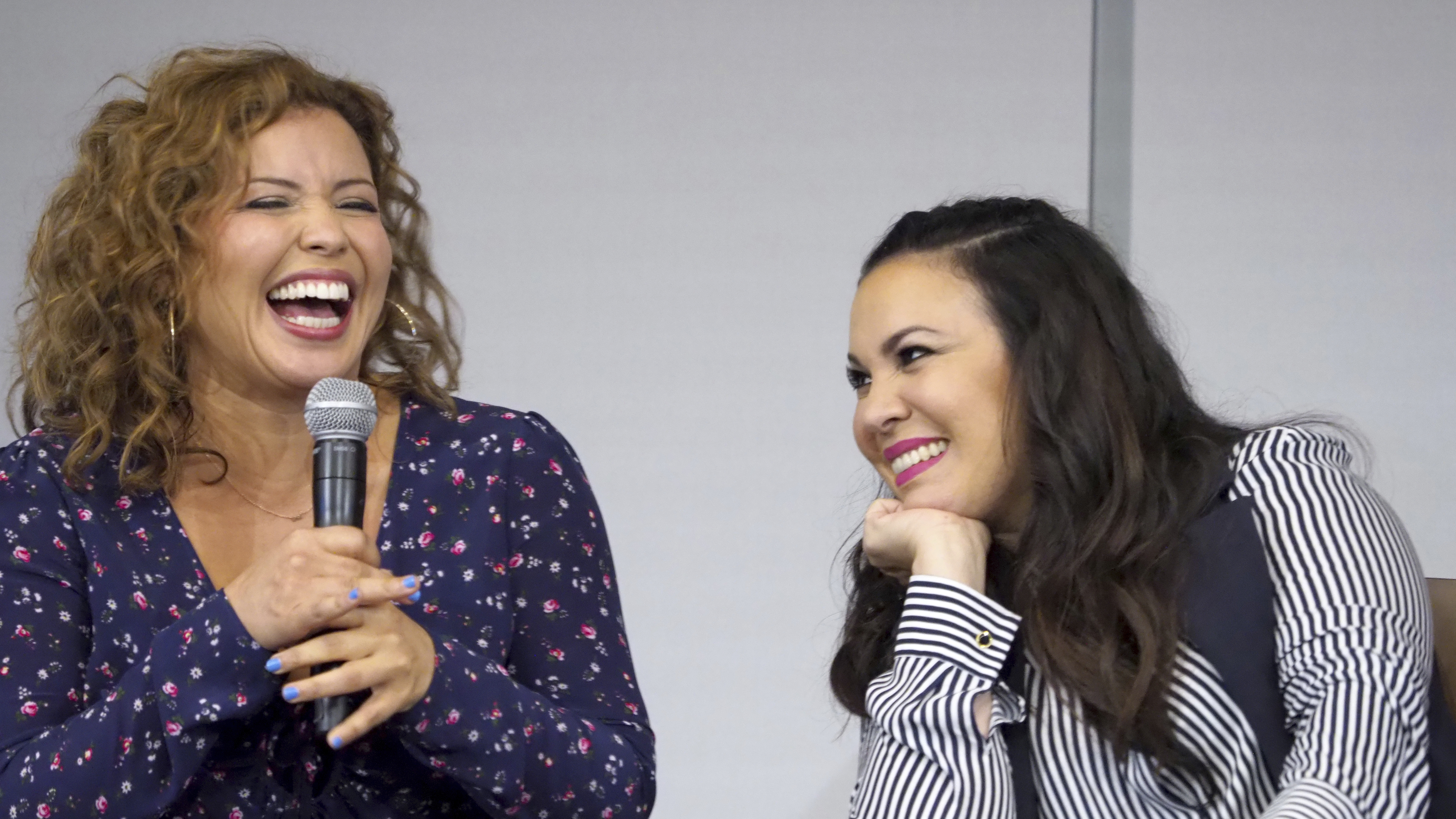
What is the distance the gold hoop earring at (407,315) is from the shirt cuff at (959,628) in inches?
27.4

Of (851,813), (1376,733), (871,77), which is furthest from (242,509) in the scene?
(871,77)

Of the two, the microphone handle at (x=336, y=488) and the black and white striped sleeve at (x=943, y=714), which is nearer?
the microphone handle at (x=336, y=488)

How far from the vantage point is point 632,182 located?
2.95 meters

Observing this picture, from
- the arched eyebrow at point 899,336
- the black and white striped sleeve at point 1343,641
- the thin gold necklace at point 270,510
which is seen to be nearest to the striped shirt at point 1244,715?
the black and white striped sleeve at point 1343,641

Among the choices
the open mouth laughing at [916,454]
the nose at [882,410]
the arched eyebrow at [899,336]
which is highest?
the arched eyebrow at [899,336]

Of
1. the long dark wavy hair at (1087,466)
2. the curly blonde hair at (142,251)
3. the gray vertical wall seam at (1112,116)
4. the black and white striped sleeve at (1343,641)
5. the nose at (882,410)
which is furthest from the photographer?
the gray vertical wall seam at (1112,116)

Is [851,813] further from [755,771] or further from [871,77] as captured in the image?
[871,77]

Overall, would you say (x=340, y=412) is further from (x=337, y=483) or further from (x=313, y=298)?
(x=313, y=298)

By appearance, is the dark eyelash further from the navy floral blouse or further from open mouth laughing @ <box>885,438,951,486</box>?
the navy floral blouse

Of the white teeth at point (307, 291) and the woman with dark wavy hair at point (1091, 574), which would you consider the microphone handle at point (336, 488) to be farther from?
the woman with dark wavy hair at point (1091, 574)

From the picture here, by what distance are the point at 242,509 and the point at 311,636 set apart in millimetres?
341

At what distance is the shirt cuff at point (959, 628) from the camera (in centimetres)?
140

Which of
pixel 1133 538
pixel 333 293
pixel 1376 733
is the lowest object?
pixel 1376 733

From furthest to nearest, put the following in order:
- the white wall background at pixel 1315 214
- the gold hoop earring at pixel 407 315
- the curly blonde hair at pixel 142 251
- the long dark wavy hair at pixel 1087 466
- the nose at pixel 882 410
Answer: the white wall background at pixel 1315 214
the gold hoop earring at pixel 407 315
the curly blonde hair at pixel 142 251
the nose at pixel 882 410
the long dark wavy hair at pixel 1087 466
